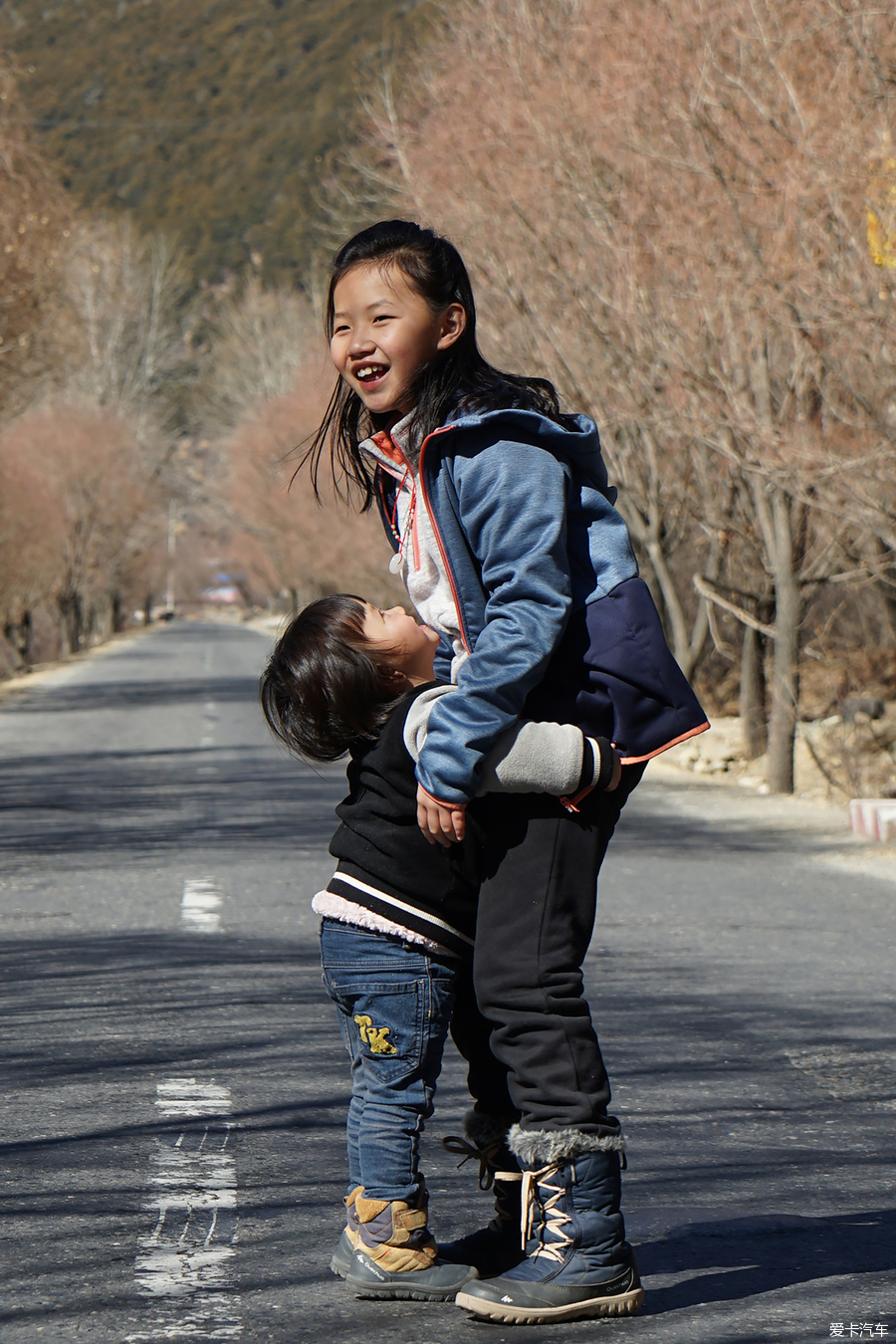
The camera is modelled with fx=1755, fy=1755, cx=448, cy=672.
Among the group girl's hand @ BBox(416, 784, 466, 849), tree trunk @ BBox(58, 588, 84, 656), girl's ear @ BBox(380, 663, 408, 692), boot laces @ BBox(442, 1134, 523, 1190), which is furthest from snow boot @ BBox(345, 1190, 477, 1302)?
tree trunk @ BBox(58, 588, 84, 656)

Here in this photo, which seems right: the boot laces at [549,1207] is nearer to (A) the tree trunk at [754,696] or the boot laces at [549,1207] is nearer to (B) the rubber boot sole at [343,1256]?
(B) the rubber boot sole at [343,1256]

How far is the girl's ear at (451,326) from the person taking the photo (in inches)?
134

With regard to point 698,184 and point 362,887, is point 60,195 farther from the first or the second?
point 362,887

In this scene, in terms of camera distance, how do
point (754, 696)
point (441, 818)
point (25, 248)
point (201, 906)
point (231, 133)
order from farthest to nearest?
1. point (231, 133)
2. point (25, 248)
3. point (754, 696)
4. point (201, 906)
5. point (441, 818)

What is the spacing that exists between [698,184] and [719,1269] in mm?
13098

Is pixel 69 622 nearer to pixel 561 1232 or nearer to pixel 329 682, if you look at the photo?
pixel 329 682

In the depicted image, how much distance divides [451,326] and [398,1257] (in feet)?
5.88

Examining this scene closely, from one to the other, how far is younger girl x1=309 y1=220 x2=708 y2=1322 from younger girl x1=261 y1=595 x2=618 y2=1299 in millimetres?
121

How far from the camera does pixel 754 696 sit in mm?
19484

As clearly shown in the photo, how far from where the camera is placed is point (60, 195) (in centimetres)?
2095

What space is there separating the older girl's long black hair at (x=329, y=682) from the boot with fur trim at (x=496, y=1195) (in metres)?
0.78

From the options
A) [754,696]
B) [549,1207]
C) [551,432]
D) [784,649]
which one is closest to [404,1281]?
[549,1207]

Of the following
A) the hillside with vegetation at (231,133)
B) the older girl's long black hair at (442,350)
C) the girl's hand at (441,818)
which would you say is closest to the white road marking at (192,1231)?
the girl's hand at (441,818)

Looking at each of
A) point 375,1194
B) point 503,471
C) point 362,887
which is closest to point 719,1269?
point 375,1194
